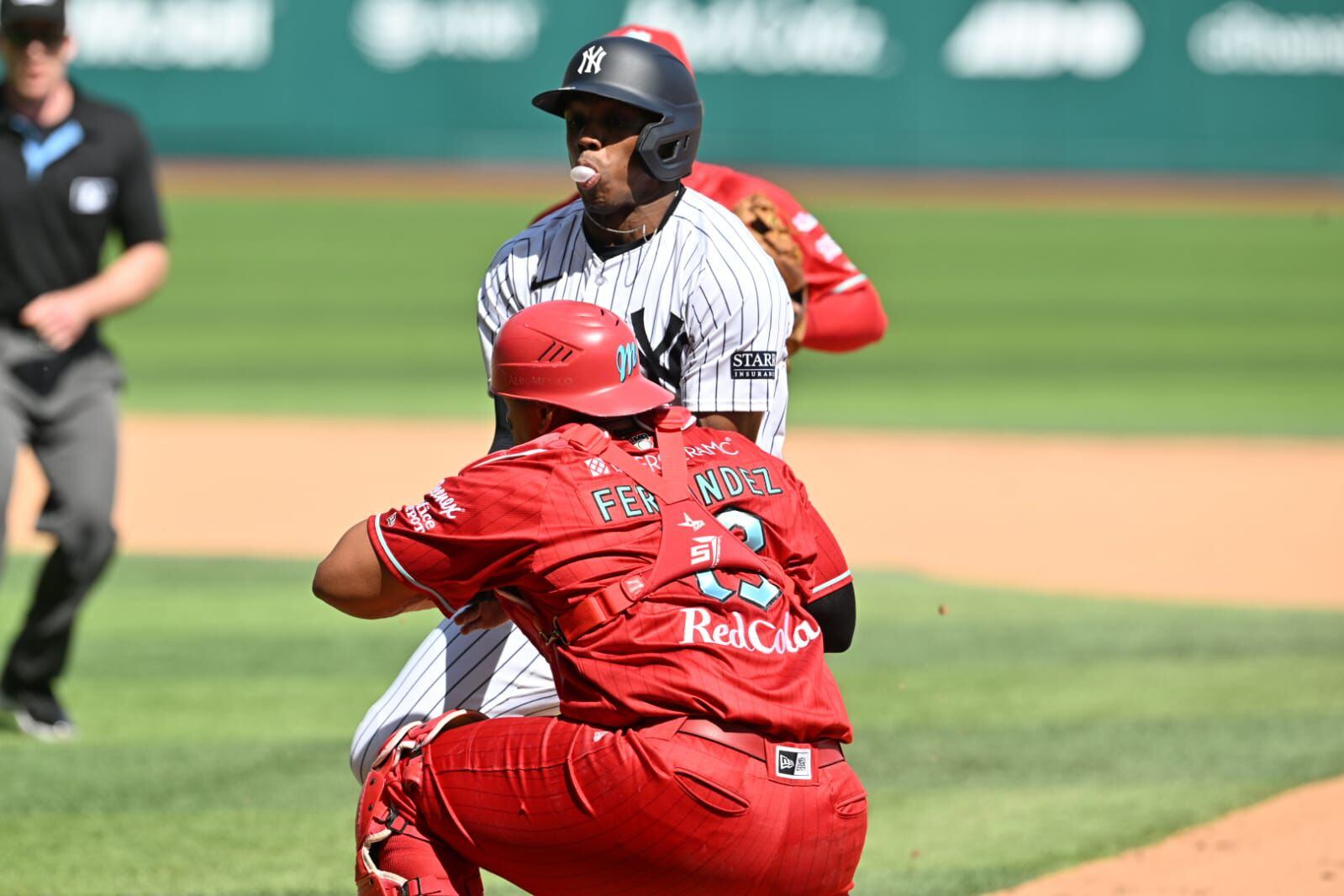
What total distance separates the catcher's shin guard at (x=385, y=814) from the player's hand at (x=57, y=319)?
10.6ft

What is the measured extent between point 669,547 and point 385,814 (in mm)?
744

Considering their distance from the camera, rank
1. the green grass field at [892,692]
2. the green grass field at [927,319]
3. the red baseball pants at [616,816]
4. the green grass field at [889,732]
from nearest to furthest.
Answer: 1. the red baseball pants at [616,816]
2. the green grass field at [889,732]
3. the green grass field at [892,692]
4. the green grass field at [927,319]

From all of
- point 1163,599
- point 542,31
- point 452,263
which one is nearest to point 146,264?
point 1163,599

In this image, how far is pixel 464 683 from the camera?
4027 millimetres

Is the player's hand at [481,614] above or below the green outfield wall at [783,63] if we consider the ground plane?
above

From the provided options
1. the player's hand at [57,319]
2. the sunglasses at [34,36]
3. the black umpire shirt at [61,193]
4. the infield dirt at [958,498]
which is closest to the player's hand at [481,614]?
the player's hand at [57,319]

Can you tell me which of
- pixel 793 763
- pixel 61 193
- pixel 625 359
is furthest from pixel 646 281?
pixel 61 193

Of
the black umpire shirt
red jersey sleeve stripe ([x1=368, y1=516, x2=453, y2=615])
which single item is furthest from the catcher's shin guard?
the black umpire shirt

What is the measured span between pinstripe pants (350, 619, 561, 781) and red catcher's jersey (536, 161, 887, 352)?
5.54 ft

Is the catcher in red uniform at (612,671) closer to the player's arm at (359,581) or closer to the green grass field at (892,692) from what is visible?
the player's arm at (359,581)

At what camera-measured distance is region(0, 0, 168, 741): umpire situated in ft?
21.3

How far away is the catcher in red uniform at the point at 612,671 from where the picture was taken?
3320mm

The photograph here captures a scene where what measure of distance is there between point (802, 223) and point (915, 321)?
1642cm

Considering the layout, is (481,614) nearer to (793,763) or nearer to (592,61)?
(793,763)
